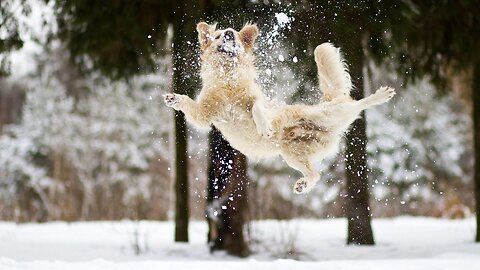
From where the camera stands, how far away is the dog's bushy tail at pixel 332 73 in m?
4.86

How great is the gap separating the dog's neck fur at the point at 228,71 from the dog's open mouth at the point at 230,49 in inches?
2.9

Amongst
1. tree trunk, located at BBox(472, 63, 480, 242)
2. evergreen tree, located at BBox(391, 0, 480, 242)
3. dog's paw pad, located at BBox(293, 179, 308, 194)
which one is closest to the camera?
dog's paw pad, located at BBox(293, 179, 308, 194)

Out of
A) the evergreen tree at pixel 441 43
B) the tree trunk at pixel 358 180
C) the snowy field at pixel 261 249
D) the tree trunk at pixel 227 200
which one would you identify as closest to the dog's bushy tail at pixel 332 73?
the snowy field at pixel 261 249

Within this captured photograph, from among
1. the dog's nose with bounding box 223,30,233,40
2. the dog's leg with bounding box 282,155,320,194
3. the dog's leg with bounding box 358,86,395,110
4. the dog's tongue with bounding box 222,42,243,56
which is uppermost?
the dog's nose with bounding box 223,30,233,40

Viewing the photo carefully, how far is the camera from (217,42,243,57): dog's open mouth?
4359mm

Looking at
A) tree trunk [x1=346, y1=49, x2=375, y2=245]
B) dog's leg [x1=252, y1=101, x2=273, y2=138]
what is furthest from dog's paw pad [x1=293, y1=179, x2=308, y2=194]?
tree trunk [x1=346, y1=49, x2=375, y2=245]

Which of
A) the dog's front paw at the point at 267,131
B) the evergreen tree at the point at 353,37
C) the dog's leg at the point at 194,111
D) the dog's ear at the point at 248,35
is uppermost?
the evergreen tree at the point at 353,37

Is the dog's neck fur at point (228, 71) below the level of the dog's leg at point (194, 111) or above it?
above

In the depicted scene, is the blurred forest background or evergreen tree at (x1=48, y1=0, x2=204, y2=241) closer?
the blurred forest background

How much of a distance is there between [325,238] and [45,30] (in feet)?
17.0

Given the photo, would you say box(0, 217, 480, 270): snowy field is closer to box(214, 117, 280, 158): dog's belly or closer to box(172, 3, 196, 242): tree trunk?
box(172, 3, 196, 242): tree trunk

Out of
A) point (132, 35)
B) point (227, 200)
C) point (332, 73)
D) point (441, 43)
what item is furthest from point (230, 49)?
point (441, 43)

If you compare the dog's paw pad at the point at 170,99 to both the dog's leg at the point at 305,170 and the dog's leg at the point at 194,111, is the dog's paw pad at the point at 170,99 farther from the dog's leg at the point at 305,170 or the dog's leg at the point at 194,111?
the dog's leg at the point at 305,170

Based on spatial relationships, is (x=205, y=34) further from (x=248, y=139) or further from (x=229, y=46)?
(x=248, y=139)
